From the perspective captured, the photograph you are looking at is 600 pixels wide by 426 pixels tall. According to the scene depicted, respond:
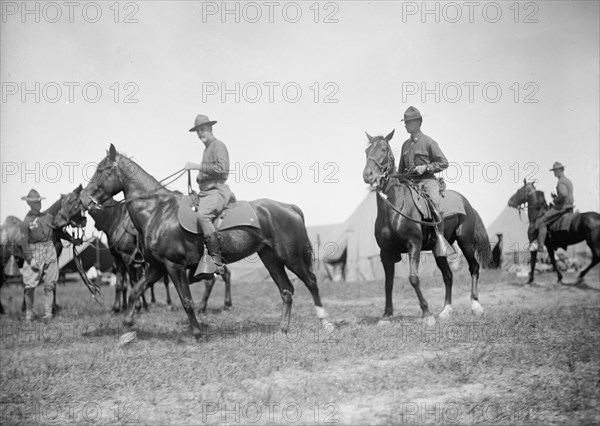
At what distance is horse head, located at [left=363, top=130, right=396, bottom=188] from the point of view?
307 inches

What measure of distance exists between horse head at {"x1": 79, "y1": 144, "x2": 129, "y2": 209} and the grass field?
97.1 inches

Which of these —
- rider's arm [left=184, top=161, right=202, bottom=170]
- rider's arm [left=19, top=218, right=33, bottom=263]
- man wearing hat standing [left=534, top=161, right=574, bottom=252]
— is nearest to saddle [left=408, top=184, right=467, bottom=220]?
rider's arm [left=184, top=161, right=202, bottom=170]

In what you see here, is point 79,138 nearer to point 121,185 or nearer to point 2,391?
point 121,185

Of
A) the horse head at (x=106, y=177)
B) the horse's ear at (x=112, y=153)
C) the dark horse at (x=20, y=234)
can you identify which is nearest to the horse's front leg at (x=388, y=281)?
the horse head at (x=106, y=177)

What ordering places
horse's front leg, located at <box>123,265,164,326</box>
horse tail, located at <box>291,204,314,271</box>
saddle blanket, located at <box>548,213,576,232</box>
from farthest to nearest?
saddle blanket, located at <box>548,213,576,232</box>
horse tail, located at <box>291,204,314,271</box>
horse's front leg, located at <box>123,265,164,326</box>

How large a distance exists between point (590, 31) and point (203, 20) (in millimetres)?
6220

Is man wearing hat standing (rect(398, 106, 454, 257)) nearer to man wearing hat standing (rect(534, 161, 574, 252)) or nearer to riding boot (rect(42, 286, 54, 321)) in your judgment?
man wearing hat standing (rect(534, 161, 574, 252))

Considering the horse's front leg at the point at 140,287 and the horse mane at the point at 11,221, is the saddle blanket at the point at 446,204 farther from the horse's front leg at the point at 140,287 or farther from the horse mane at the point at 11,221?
the horse mane at the point at 11,221

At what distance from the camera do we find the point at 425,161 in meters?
8.28

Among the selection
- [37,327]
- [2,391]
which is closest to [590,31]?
[2,391]

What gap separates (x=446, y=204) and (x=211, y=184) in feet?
13.4

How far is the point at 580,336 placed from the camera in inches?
263

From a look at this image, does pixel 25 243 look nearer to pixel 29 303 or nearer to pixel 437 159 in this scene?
pixel 29 303

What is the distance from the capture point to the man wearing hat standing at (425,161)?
8.14m
